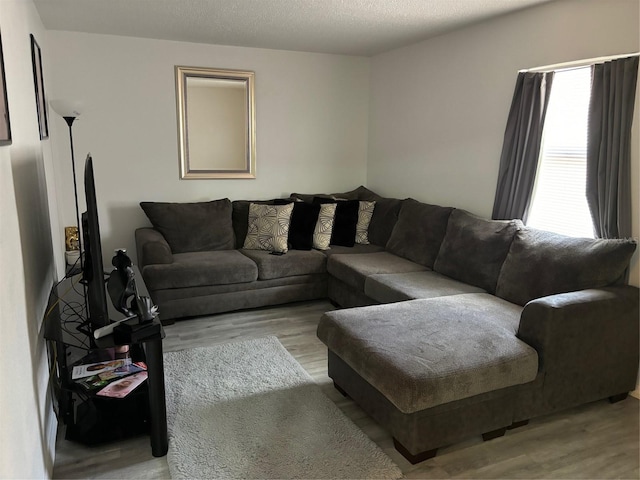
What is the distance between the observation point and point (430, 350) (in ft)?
7.37

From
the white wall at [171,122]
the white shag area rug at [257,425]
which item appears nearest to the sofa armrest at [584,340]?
the white shag area rug at [257,425]

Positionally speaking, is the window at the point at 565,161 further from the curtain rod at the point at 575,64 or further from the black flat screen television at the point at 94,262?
the black flat screen television at the point at 94,262

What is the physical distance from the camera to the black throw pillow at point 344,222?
4559mm

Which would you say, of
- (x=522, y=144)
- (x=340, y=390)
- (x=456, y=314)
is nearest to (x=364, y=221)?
(x=522, y=144)

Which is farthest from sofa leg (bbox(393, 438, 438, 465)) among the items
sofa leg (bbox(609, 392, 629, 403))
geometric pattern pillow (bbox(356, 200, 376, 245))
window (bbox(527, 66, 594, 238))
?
geometric pattern pillow (bbox(356, 200, 376, 245))

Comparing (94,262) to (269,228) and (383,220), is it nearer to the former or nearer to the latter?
(269,228)

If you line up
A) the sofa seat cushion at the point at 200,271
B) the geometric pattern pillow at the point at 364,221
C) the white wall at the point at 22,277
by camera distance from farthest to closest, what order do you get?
the geometric pattern pillow at the point at 364,221 < the sofa seat cushion at the point at 200,271 < the white wall at the point at 22,277

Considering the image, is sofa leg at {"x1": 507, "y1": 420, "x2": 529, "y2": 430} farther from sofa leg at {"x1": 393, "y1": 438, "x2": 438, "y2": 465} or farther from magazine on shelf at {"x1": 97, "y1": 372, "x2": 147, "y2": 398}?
magazine on shelf at {"x1": 97, "y1": 372, "x2": 147, "y2": 398}

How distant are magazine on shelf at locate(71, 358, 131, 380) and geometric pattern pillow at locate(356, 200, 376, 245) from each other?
264 cm

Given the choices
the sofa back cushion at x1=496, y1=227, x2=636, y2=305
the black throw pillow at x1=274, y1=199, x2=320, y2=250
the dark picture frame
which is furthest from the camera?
the black throw pillow at x1=274, y1=199, x2=320, y2=250

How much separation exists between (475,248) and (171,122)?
300 cm

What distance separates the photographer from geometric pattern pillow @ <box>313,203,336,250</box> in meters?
4.44

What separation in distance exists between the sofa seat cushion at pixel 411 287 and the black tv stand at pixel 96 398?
1.68m

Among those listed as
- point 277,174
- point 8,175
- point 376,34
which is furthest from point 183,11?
point 8,175
